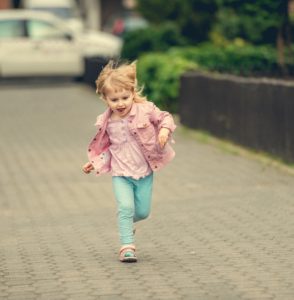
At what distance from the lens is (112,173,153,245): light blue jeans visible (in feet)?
29.7

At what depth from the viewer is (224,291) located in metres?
7.85

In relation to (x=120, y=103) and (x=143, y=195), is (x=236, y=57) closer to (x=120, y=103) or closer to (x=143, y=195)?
(x=143, y=195)

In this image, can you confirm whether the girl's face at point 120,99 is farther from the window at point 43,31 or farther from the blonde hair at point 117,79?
the window at point 43,31

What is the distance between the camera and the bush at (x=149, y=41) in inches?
1095

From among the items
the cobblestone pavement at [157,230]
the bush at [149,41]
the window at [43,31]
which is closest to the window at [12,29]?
the window at [43,31]

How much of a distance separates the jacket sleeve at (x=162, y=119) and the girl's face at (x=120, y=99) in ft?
0.66

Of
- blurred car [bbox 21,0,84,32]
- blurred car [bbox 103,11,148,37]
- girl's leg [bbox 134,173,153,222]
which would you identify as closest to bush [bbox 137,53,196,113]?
girl's leg [bbox 134,173,153,222]

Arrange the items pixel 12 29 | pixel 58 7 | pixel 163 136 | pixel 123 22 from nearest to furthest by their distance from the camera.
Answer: pixel 163 136 → pixel 12 29 → pixel 58 7 → pixel 123 22

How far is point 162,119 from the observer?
29.5ft

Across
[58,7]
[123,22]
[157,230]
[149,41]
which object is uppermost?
[157,230]

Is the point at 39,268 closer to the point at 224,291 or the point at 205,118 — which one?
the point at 224,291

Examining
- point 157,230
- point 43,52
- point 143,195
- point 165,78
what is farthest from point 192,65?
point 143,195

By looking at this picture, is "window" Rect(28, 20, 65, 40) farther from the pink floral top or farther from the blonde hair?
the blonde hair

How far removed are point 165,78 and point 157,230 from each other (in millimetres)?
10749
